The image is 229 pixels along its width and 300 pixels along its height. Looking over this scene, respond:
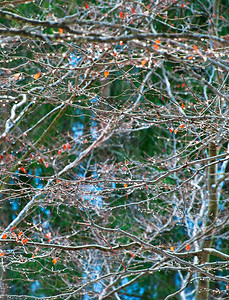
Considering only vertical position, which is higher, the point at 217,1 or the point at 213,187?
the point at 217,1

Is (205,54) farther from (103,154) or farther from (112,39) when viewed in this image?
(103,154)

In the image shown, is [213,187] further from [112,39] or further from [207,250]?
[112,39]

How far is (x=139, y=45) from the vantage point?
2.42 m

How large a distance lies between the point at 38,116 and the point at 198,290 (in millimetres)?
5936

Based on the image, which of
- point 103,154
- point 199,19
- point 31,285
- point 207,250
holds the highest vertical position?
point 199,19

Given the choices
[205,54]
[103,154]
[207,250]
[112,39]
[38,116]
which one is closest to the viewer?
[112,39]

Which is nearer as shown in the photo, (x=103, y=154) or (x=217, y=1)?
(x=217, y=1)

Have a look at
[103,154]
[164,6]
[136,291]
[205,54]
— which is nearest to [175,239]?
[136,291]

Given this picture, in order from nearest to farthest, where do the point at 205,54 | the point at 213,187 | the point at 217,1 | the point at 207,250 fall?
the point at 205,54, the point at 207,250, the point at 213,187, the point at 217,1

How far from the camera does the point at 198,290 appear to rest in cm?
603

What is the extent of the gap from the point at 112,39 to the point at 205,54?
Answer: 62cm

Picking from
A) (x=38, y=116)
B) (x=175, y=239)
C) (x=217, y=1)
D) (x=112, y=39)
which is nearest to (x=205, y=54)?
(x=112, y=39)

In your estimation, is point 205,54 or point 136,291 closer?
point 205,54

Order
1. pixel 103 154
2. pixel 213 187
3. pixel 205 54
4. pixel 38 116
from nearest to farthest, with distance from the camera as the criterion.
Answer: pixel 205 54
pixel 213 187
pixel 38 116
pixel 103 154
